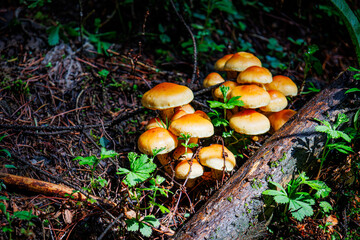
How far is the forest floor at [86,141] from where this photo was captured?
203 cm

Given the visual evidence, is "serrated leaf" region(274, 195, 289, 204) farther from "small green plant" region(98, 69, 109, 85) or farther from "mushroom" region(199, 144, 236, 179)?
"small green plant" region(98, 69, 109, 85)

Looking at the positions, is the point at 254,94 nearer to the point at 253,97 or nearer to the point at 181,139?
the point at 253,97

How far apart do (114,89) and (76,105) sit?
1.96ft

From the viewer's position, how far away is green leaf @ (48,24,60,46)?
138 inches

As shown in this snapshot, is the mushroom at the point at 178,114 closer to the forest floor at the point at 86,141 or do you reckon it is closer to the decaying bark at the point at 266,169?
the forest floor at the point at 86,141

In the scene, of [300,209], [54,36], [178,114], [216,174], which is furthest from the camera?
[54,36]

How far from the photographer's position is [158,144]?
7.28ft

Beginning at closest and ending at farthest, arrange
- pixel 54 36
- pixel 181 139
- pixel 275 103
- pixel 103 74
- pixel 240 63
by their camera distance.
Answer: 1. pixel 181 139
2. pixel 275 103
3. pixel 240 63
4. pixel 103 74
5. pixel 54 36

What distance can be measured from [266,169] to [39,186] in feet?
6.87

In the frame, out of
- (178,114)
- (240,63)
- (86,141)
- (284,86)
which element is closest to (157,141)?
(178,114)

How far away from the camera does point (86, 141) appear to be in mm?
2768

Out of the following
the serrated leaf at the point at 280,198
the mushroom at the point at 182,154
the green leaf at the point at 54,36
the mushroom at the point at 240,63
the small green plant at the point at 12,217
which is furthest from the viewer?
the green leaf at the point at 54,36

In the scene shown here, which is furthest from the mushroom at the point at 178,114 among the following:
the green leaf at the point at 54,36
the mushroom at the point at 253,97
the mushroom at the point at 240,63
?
the green leaf at the point at 54,36

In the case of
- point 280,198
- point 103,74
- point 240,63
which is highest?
point 240,63
